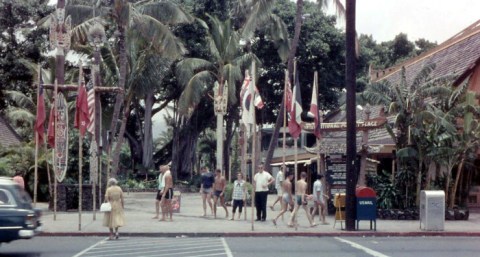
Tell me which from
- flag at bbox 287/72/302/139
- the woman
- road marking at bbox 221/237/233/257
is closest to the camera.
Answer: road marking at bbox 221/237/233/257

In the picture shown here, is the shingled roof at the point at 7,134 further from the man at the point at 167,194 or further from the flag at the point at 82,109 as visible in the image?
the man at the point at 167,194

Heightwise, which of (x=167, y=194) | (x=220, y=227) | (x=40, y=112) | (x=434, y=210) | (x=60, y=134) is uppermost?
(x=40, y=112)

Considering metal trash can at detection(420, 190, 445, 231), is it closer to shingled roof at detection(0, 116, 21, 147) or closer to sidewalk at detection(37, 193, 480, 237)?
sidewalk at detection(37, 193, 480, 237)

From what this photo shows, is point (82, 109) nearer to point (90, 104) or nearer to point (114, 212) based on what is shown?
point (90, 104)

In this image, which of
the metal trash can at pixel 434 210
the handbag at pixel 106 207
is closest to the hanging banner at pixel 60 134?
the handbag at pixel 106 207

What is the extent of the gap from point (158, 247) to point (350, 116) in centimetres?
706

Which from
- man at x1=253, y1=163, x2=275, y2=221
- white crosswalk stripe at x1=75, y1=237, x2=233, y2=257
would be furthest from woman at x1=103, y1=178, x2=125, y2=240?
man at x1=253, y1=163, x2=275, y2=221

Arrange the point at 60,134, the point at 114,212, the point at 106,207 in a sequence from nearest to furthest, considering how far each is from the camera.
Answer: the point at 106,207 < the point at 114,212 < the point at 60,134

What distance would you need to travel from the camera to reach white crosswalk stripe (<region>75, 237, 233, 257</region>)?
1558 cm

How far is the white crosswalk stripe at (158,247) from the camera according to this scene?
15578 mm

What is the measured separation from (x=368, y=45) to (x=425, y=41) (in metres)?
5.18

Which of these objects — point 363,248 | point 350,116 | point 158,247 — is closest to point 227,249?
point 158,247

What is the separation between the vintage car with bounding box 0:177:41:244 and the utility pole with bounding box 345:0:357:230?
9.17 metres

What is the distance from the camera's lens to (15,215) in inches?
569
